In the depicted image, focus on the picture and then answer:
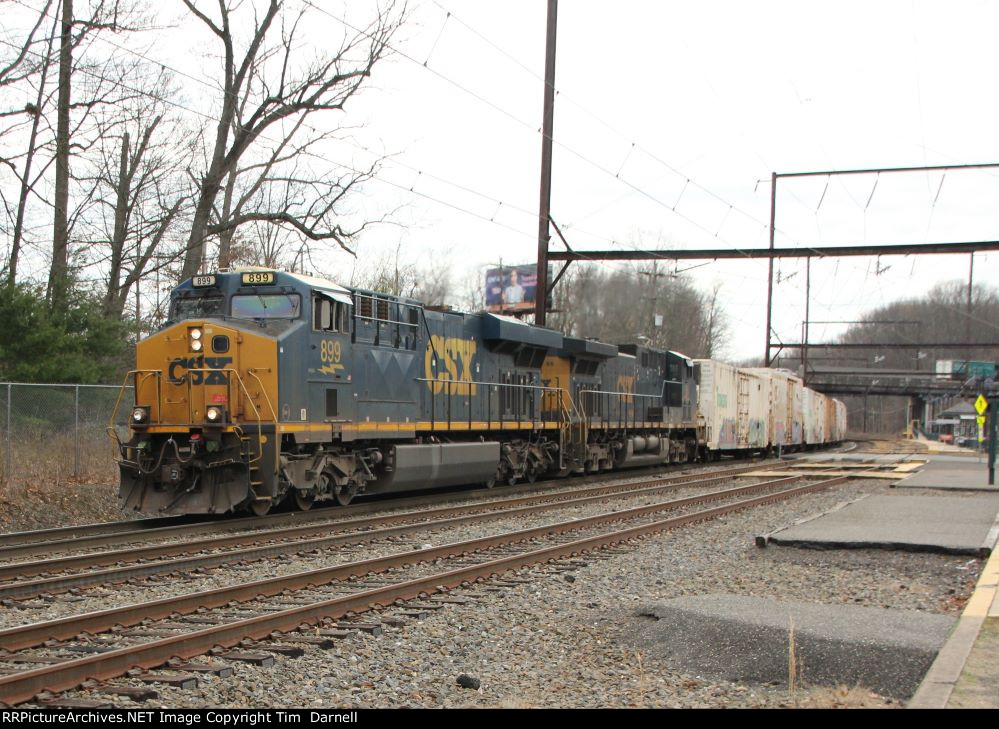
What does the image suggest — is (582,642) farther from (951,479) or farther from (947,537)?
(951,479)

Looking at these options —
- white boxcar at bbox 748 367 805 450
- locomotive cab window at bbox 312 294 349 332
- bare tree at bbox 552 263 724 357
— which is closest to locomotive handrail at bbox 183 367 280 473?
locomotive cab window at bbox 312 294 349 332

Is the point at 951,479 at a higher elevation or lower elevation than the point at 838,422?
lower

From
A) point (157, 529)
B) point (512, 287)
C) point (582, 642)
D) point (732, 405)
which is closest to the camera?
point (582, 642)

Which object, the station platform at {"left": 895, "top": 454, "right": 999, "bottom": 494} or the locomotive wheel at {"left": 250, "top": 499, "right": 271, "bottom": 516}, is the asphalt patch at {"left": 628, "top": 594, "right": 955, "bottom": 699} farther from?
the station platform at {"left": 895, "top": 454, "right": 999, "bottom": 494}

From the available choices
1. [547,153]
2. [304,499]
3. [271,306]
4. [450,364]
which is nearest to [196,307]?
[271,306]

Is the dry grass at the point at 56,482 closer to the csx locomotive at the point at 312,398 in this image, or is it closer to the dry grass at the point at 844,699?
the csx locomotive at the point at 312,398

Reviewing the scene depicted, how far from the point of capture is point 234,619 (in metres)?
7.20

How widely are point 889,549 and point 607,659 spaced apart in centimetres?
603

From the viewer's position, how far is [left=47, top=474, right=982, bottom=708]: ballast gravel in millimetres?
5547

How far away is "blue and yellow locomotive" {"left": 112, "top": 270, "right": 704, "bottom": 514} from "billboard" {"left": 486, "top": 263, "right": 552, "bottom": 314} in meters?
45.0

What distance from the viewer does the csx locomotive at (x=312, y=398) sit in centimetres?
1265

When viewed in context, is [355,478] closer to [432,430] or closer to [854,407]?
[432,430]

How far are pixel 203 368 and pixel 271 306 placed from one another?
1319 millimetres

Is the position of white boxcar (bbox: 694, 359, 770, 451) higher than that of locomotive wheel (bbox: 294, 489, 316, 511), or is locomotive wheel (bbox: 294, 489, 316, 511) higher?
white boxcar (bbox: 694, 359, 770, 451)
